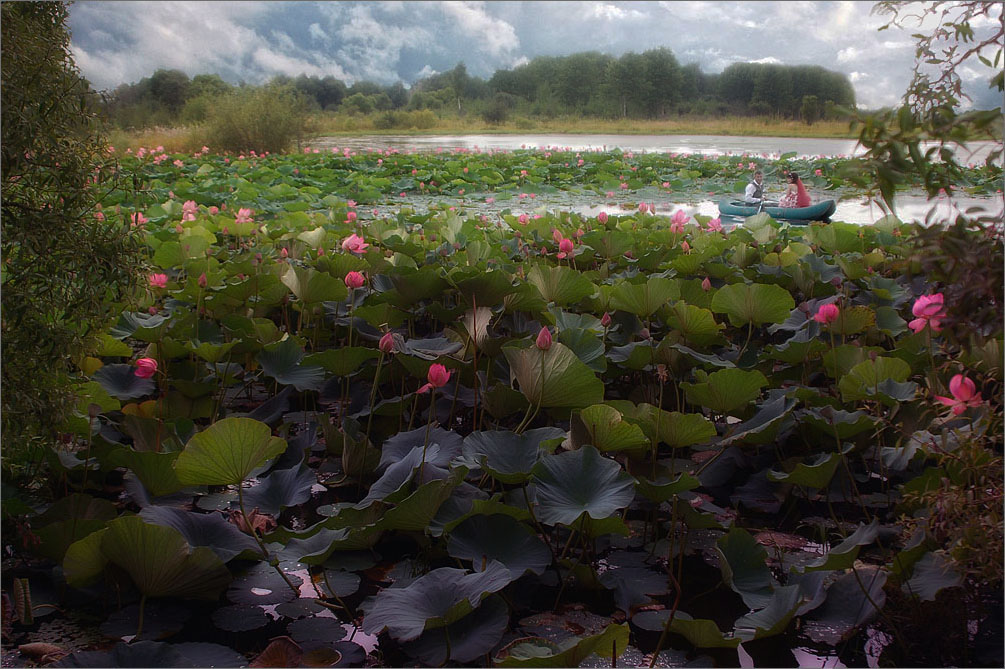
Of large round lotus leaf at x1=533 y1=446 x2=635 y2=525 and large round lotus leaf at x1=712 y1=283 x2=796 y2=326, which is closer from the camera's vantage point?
large round lotus leaf at x1=533 y1=446 x2=635 y2=525

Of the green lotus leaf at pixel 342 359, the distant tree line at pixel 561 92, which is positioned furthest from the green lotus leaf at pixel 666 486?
the distant tree line at pixel 561 92

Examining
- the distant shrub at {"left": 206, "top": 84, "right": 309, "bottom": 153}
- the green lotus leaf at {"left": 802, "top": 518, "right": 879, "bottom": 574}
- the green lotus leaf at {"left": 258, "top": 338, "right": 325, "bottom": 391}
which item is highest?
the distant shrub at {"left": 206, "top": 84, "right": 309, "bottom": 153}

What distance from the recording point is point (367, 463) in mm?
1465

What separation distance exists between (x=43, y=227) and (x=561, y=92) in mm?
25050

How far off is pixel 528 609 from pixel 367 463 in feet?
1.62

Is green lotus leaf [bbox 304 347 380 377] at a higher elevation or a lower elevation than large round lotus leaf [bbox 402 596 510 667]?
higher

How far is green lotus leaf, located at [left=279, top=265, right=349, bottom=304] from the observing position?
1.86 m

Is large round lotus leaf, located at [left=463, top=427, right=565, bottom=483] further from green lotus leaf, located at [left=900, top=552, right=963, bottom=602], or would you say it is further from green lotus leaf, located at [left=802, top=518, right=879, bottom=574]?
green lotus leaf, located at [left=900, top=552, right=963, bottom=602]

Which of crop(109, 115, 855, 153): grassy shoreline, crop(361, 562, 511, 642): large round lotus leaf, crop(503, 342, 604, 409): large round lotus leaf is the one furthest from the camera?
crop(109, 115, 855, 153): grassy shoreline

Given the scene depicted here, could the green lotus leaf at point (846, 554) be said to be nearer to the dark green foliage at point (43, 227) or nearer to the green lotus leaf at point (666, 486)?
the green lotus leaf at point (666, 486)

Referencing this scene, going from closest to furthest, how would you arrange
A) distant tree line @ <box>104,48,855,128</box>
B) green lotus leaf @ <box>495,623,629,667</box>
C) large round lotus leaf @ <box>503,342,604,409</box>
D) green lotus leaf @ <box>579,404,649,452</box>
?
green lotus leaf @ <box>495,623,629,667</box> < green lotus leaf @ <box>579,404,649,452</box> < large round lotus leaf @ <box>503,342,604,409</box> < distant tree line @ <box>104,48,855,128</box>

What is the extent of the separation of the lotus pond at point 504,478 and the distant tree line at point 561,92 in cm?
877

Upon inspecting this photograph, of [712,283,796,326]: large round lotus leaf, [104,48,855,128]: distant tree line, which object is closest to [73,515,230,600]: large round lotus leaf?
[712,283,796,326]: large round lotus leaf

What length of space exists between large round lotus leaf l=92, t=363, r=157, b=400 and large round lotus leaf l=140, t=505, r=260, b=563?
0.62 m
